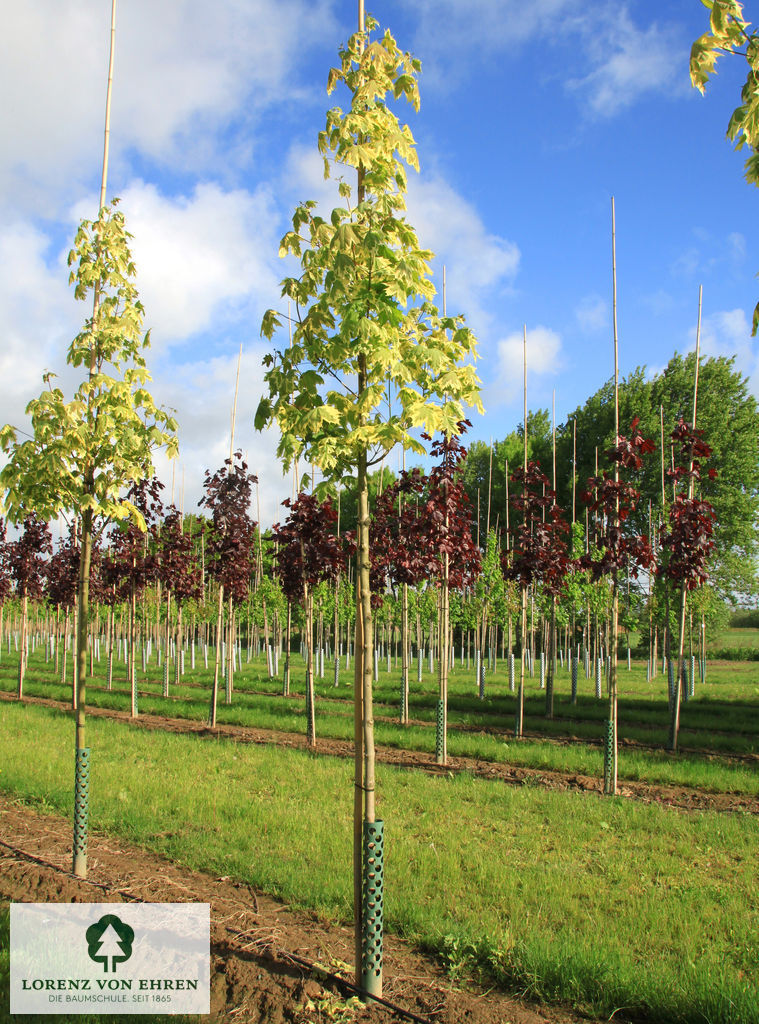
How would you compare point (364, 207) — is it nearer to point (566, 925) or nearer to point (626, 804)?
point (566, 925)

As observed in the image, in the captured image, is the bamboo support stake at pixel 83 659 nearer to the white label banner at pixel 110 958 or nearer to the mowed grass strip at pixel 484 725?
the white label banner at pixel 110 958

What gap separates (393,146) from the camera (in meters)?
4.57

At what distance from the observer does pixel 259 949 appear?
4.75 meters

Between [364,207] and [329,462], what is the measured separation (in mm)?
1707

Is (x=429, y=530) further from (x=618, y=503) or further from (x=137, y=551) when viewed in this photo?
(x=137, y=551)

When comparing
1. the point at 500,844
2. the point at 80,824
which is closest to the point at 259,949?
the point at 80,824

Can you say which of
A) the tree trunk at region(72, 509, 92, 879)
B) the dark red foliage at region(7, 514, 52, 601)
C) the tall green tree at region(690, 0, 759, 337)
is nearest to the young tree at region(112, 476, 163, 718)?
the dark red foliage at region(7, 514, 52, 601)

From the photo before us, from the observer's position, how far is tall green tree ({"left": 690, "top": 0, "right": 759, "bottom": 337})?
10.5 ft

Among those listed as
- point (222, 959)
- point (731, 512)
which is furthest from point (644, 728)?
point (731, 512)

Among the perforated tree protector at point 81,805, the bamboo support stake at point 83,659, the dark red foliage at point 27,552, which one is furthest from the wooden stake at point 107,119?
the dark red foliage at point 27,552

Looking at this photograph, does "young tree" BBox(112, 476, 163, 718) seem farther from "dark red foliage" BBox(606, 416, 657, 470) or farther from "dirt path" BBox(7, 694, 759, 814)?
"dark red foliage" BBox(606, 416, 657, 470)

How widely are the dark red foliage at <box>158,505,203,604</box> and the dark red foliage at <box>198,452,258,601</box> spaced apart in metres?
2.94

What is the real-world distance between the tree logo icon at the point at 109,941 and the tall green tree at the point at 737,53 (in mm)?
5464

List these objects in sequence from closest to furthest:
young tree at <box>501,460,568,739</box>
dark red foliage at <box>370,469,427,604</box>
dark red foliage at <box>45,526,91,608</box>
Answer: dark red foliage at <box>370,469,427,604</box> → young tree at <box>501,460,568,739</box> → dark red foliage at <box>45,526,91,608</box>
